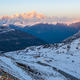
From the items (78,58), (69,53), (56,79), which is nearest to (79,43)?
(69,53)

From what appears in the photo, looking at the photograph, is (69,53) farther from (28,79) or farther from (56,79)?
(28,79)

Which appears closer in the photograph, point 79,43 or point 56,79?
point 56,79

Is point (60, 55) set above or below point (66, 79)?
below

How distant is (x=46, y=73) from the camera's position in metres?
74.6

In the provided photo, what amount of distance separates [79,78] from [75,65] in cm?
2677

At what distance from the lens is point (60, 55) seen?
436 feet

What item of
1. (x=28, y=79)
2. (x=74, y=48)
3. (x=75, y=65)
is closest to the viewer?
(x=28, y=79)

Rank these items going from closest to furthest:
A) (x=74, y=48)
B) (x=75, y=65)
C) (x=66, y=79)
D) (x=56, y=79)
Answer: (x=56, y=79) → (x=66, y=79) → (x=75, y=65) → (x=74, y=48)

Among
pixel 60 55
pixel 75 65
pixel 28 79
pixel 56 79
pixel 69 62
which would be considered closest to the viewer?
pixel 28 79

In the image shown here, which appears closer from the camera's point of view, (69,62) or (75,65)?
(75,65)

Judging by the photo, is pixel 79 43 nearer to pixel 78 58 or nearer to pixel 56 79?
pixel 78 58

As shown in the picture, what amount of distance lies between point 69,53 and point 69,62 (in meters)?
19.2

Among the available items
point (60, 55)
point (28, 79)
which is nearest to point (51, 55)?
point (60, 55)

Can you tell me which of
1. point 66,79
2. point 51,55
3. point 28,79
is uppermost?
point 28,79
